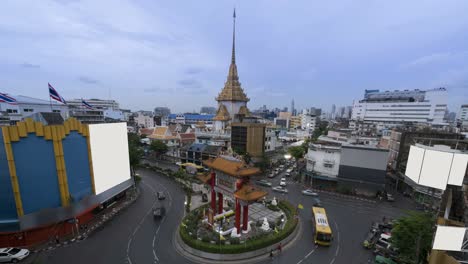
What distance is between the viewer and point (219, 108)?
7094 centimetres

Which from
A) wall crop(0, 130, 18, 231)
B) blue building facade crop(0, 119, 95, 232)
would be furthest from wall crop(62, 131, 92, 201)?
wall crop(0, 130, 18, 231)


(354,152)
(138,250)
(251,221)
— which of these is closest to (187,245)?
(138,250)

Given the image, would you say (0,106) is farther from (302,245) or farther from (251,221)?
(302,245)

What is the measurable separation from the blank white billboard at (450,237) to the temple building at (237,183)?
15744 millimetres

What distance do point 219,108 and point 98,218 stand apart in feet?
165

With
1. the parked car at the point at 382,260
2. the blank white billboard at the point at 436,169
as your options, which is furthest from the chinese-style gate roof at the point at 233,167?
the blank white billboard at the point at 436,169

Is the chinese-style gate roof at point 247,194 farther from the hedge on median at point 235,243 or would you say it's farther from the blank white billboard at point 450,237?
the blank white billboard at point 450,237

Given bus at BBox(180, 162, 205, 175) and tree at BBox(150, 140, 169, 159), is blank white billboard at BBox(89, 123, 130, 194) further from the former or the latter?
tree at BBox(150, 140, 169, 159)

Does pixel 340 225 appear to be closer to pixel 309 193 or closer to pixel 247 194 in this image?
pixel 309 193

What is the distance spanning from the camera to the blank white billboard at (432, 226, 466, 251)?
21.0 feet

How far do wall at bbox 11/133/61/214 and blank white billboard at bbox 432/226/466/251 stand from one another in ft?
102

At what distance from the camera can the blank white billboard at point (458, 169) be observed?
606cm

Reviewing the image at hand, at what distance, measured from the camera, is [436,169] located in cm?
642

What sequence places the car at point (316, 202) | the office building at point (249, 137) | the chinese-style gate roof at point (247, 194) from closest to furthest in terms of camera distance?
the chinese-style gate roof at point (247, 194)
the car at point (316, 202)
the office building at point (249, 137)
